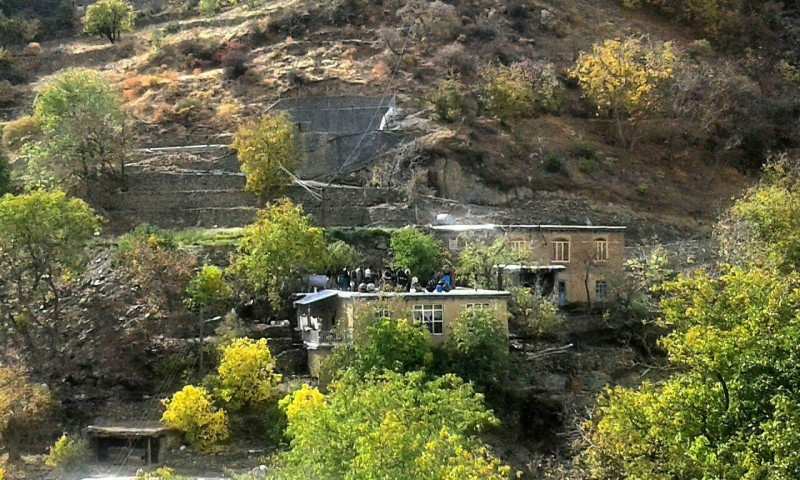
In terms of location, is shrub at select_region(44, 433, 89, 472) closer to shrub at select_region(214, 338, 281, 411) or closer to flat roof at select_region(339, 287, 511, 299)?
shrub at select_region(214, 338, 281, 411)

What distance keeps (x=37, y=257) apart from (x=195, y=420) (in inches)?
333

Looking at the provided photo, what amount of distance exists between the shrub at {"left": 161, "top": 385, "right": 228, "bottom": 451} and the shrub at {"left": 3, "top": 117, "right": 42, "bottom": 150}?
23785 mm

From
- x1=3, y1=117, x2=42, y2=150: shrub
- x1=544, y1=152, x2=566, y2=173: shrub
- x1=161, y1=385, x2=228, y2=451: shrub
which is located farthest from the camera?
x1=3, y1=117, x2=42, y2=150: shrub

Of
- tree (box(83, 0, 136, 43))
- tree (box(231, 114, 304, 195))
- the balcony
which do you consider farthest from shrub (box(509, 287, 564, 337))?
tree (box(83, 0, 136, 43))

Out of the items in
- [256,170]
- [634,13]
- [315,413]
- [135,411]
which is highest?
[634,13]

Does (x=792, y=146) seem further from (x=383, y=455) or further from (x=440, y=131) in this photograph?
(x=383, y=455)

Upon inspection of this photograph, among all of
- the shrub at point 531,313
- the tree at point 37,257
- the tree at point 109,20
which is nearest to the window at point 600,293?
the shrub at point 531,313

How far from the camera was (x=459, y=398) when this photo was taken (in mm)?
26734

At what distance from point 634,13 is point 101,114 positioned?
108 feet

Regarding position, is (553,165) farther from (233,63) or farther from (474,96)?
(233,63)

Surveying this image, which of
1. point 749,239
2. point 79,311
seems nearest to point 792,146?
point 749,239

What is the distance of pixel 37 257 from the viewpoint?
34.2m

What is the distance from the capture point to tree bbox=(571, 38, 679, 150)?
48.4m

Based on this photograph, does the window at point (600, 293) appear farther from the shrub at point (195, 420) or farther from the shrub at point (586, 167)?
the shrub at point (195, 420)
